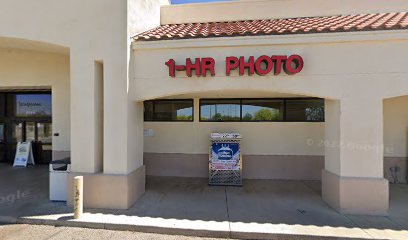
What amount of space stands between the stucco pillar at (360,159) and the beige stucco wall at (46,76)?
29.2 ft

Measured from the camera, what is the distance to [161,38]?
5.75m

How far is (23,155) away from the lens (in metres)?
9.85

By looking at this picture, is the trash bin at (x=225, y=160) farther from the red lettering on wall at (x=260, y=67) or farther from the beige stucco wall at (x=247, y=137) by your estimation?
the red lettering on wall at (x=260, y=67)

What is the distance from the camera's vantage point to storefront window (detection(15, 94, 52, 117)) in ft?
33.3

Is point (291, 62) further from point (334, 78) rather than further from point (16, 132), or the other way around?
point (16, 132)

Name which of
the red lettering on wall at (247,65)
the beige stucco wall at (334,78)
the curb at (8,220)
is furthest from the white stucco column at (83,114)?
the red lettering on wall at (247,65)

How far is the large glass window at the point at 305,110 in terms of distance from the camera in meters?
8.12

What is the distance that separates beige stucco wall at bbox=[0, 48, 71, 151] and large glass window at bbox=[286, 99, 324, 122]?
27.1 ft

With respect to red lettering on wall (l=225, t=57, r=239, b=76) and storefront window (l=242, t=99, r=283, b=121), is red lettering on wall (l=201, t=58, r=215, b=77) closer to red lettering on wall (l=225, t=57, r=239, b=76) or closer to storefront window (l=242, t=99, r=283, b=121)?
red lettering on wall (l=225, t=57, r=239, b=76)

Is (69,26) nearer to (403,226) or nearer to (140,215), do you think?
(140,215)

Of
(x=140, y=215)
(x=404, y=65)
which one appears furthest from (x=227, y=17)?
(x=140, y=215)

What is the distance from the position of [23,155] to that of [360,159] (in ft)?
41.0

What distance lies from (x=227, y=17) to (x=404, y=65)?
600 centimetres

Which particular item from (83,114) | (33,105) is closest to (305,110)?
(83,114)
